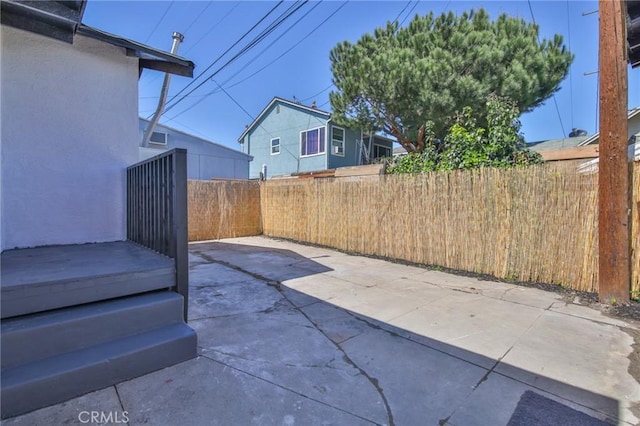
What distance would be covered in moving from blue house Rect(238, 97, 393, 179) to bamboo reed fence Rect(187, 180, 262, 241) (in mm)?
5637

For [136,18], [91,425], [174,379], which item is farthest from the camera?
[136,18]

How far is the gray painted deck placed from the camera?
1954mm

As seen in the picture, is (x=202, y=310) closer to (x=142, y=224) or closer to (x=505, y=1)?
(x=142, y=224)

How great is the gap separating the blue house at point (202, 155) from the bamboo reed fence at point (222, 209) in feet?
17.9

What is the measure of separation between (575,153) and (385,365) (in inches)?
280

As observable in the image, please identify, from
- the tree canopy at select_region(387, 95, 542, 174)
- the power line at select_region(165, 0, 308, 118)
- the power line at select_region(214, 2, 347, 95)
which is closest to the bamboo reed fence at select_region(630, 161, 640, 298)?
the tree canopy at select_region(387, 95, 542, 174)

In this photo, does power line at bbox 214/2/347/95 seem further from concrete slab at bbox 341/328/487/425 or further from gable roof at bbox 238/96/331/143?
concrete slab at bbox 341/328/487/425

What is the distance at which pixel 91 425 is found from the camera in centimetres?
166

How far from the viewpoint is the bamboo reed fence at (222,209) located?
901 cm

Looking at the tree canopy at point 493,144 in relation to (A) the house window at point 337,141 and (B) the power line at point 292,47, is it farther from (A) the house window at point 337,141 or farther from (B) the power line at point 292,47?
(A) the house window at point 337,141

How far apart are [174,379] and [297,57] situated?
42.7 feet

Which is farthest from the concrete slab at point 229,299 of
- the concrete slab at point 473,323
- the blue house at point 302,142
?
the blue house at point 302,142

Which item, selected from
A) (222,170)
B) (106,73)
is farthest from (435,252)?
(222,170)

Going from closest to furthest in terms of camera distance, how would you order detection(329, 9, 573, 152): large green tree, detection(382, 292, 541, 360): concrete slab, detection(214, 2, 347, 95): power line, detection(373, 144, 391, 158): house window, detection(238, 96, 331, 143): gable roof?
detection(382, 292, 541, 360): concrete slab < detection(214, 2, 347, 95): power line < detection(329, 9, 573, 152): large green tree < detection(238, 96, 331, 143): gable roof < detection(373, 144, 391, 158): house window
